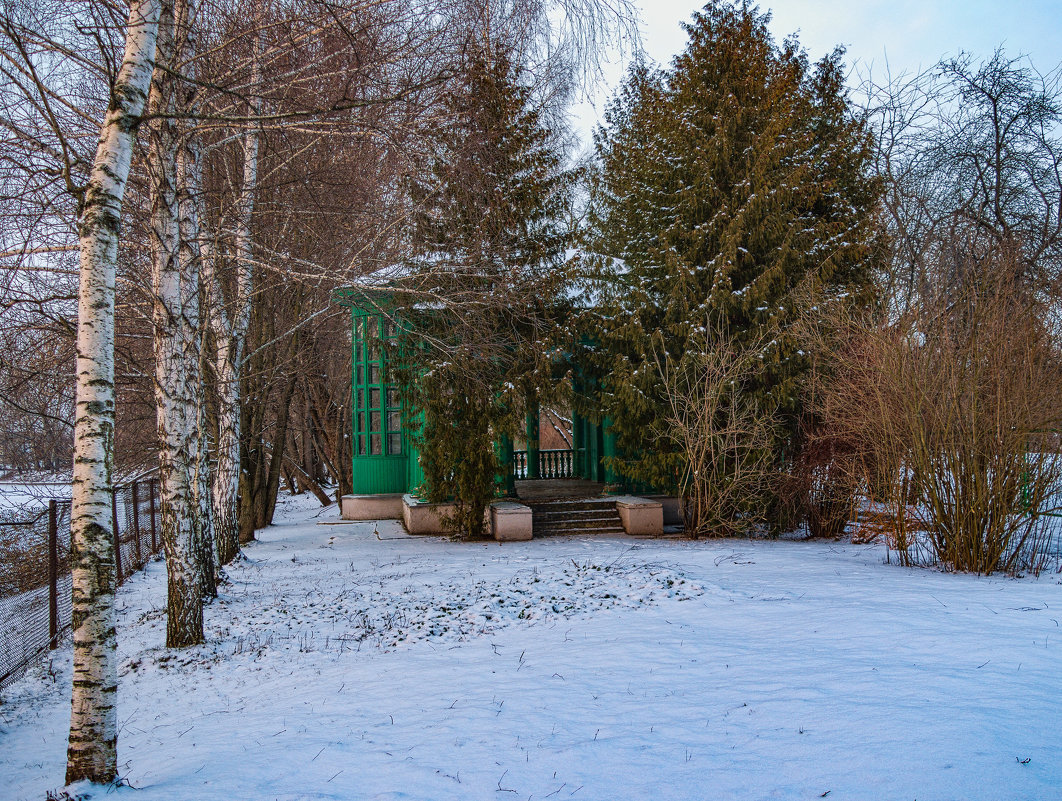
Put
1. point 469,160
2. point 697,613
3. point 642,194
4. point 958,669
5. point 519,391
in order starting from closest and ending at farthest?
point 958,669 < point 469,160 < point 697,613 < point 519,391 < point 642,194

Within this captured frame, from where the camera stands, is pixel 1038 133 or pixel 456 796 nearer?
pixel 456 796

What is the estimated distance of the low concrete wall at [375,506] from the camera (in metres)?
15.2

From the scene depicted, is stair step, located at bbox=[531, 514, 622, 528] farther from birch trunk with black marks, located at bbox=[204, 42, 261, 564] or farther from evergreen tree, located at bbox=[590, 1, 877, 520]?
birch trunk with black marks, located at bbox=[204, 42, 261, 564]

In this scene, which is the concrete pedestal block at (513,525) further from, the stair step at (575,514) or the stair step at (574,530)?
the stair step at (575,514)

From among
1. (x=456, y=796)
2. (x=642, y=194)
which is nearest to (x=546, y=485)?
(x=642, y=194)

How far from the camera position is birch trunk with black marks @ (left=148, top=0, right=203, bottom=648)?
20.0ft

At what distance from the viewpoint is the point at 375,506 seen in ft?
50.0

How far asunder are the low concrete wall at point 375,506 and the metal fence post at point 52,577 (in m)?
8.68

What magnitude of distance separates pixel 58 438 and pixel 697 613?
699cm

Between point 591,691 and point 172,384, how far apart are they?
4.34 metres

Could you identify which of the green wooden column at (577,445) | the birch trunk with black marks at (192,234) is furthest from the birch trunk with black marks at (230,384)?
the green wooden column at (577,445)

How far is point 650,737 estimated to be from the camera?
13.8 ft

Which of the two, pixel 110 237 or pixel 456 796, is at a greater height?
pixel 110 237

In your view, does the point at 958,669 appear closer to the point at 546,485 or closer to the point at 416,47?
the point at 416,47
